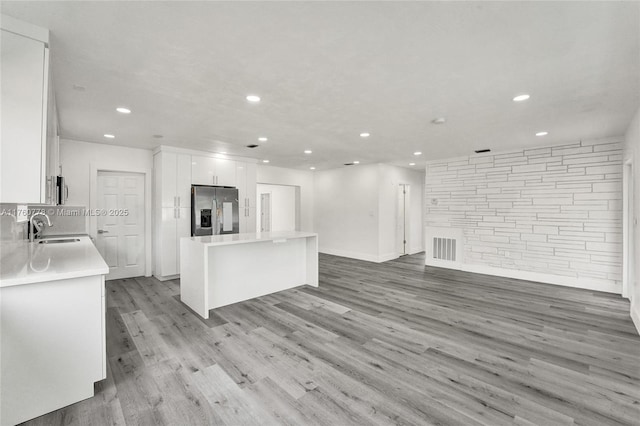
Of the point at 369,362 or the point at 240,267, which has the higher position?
the point at 240,267

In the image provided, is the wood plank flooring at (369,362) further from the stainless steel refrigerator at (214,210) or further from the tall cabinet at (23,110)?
the stainless steel refrigerator at (214,210)

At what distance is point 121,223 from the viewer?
5.14 m

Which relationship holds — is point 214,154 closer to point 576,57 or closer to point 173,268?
point 173,268

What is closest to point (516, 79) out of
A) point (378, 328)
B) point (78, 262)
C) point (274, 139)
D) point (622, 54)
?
point (622, 54)

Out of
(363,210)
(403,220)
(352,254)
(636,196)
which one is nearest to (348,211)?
(363,210)

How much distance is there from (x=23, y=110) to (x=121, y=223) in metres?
3.95

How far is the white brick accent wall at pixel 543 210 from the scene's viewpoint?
14.8 feet

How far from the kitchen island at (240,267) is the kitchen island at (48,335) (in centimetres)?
140

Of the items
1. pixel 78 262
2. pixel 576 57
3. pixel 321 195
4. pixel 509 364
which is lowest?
pixel 509 364

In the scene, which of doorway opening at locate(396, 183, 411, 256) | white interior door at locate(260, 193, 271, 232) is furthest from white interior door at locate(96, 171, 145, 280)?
doorway opening at locate(396, 183, 411, 256)

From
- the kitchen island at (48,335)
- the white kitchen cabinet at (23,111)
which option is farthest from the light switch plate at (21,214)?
the white kitchen cabinet at (23,111)

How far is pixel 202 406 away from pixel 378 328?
1.84 metres

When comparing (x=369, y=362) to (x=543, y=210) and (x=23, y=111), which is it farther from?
(x=543, y=210)

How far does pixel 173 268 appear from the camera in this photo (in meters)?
5.14
